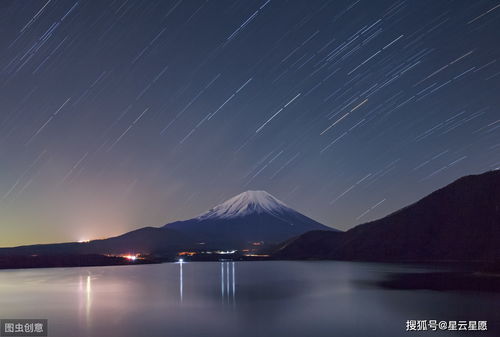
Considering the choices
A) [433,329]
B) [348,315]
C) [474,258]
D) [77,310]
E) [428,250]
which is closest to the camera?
[433,329]

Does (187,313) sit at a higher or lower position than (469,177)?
lower

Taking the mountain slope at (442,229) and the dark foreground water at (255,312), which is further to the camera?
the mountain slope at (442,229)

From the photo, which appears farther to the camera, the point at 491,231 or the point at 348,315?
the point at 491,231

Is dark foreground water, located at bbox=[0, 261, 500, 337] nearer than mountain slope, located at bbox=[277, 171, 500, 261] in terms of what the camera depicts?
Yes

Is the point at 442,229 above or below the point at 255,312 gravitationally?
above

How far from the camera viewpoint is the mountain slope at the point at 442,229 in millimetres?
126750

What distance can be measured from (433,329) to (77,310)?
73.4ft

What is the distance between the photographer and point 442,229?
14175 centimetres

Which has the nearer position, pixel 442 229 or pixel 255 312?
pixel 255 312

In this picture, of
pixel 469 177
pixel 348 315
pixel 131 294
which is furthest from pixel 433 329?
pixel 469 177

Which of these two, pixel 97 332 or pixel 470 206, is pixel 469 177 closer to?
pixel 470 206

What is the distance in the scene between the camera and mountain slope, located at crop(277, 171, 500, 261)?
12675 cm

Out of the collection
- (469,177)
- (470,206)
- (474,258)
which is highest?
(469,177)

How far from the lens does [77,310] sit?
107 feet
